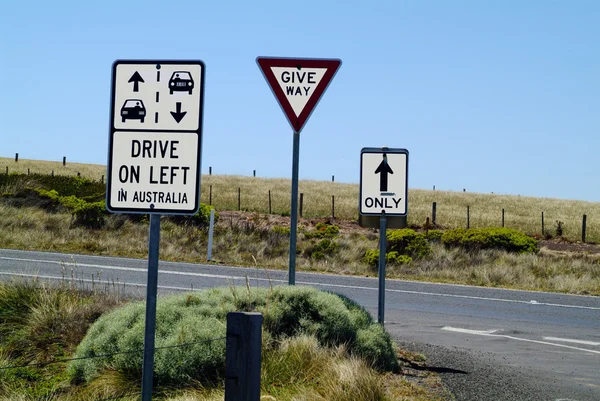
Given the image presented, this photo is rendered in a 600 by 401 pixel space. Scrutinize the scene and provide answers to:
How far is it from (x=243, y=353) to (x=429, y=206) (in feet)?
154

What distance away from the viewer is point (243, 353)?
3762 mm

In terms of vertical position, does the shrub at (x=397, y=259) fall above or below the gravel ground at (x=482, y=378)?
above

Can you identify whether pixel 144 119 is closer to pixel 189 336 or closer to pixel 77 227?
pixel 189 336

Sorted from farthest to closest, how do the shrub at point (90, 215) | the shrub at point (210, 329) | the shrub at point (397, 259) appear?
the shrub at point (90, 215)
the shrub at point (397, 259)
the shrub at point (210, 329)

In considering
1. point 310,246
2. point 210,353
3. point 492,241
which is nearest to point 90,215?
point 310,246

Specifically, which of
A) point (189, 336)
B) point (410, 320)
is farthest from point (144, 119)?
point (410, 320)

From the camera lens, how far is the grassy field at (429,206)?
40.5 m

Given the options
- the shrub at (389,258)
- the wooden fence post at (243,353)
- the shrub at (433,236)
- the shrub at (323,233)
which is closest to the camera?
the wooden fence post at (243,353)

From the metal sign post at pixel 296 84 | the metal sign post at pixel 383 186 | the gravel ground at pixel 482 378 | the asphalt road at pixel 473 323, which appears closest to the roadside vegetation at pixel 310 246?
the asphalt road at pixel 473 323

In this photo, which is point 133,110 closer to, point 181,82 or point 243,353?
point 181,82

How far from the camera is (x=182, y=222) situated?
2425cm

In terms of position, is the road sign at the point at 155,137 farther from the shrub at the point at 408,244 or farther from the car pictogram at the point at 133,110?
the shrub at the point at 408,244

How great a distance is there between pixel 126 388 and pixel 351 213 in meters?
35.5

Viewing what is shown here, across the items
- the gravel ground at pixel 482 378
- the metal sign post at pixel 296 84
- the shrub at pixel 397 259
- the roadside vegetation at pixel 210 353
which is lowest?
the gravel ground at pixel 482 378
